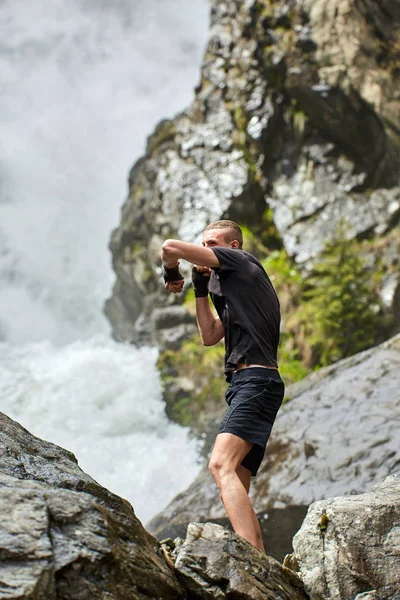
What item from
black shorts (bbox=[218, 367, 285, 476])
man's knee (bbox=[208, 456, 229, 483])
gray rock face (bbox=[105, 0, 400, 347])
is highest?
gray rock face (bbox=[105, 0, 400, 347])

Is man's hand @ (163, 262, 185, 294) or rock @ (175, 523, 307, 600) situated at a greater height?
man's hand @ (163, 262, 185, 294)

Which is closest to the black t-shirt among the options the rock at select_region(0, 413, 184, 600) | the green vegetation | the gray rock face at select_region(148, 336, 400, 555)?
the rock at select_region(0, 413, 184, 600)

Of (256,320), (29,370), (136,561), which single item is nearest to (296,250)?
(29,370)

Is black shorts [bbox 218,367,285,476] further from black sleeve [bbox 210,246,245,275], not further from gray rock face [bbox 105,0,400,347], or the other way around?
gray rock face [bbox 105,0,400,347]

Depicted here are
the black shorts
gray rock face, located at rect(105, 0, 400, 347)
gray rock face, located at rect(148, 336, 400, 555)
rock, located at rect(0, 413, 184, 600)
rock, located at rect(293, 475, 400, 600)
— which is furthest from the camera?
gray rock face, located at rect(105, 0, 400, 347)

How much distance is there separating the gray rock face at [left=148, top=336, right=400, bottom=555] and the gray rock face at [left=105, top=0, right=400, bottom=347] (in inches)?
184

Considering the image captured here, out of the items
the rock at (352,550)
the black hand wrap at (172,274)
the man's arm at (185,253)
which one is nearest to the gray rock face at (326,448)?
the rock at (352,550)

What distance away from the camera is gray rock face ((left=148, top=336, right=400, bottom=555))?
6.26 meters

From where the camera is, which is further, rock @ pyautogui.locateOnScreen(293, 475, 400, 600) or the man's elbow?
the man's elbow

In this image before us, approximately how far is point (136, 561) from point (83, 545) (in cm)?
34

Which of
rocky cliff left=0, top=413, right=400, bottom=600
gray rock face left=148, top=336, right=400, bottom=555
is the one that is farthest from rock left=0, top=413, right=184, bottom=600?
gray rock face left=148, top=336, right=400, bottom=555

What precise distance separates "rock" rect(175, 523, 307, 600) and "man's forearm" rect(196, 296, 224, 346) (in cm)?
141

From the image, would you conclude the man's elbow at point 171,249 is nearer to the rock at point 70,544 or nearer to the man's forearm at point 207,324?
the man's forearm at point 207,324

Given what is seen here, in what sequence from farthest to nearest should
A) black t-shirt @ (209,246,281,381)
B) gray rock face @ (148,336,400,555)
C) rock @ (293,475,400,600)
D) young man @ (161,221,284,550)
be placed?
gray rock face @ (148,336,400,555), black t-shirt @ (209,246,281,381), young man @ (161,221,284,550), rock @ (293,475,400,600)
